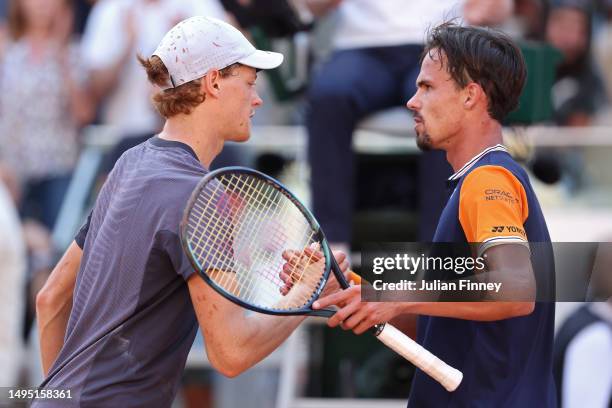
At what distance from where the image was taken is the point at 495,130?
11.9 feet

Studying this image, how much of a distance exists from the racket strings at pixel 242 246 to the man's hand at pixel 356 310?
3.7 inches

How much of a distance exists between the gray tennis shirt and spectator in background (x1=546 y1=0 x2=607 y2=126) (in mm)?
4717

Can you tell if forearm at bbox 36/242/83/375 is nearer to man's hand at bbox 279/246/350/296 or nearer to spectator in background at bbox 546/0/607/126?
man's hand at bbox 279/246/350/296

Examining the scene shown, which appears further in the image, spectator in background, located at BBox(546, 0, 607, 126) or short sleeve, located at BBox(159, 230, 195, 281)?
spectator in background, located at BBox(546, 0, 607, 126)

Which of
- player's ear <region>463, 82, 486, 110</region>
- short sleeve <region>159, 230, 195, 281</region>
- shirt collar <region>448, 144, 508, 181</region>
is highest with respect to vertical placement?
player's ear <region>463, 82, 486, 110</region>

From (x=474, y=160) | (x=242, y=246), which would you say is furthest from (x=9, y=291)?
(x=474, y=160)

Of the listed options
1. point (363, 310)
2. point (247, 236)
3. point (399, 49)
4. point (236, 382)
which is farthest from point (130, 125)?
point (363, 310)

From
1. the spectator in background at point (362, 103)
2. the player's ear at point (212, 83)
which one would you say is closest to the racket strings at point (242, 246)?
the player's ear at point (212, 83)

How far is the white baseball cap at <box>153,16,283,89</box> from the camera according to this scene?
3551mm

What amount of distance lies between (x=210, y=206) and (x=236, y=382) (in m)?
3.77

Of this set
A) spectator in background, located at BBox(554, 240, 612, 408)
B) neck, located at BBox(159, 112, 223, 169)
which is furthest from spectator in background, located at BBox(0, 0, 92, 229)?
neck, located at BBox(159, 112, 223, 169)

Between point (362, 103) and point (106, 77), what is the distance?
232 cm

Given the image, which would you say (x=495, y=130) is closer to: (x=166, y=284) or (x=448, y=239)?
(x=448, y=239)

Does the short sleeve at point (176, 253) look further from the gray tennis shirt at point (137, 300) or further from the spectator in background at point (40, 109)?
the spectator in background at point (40, 109)
